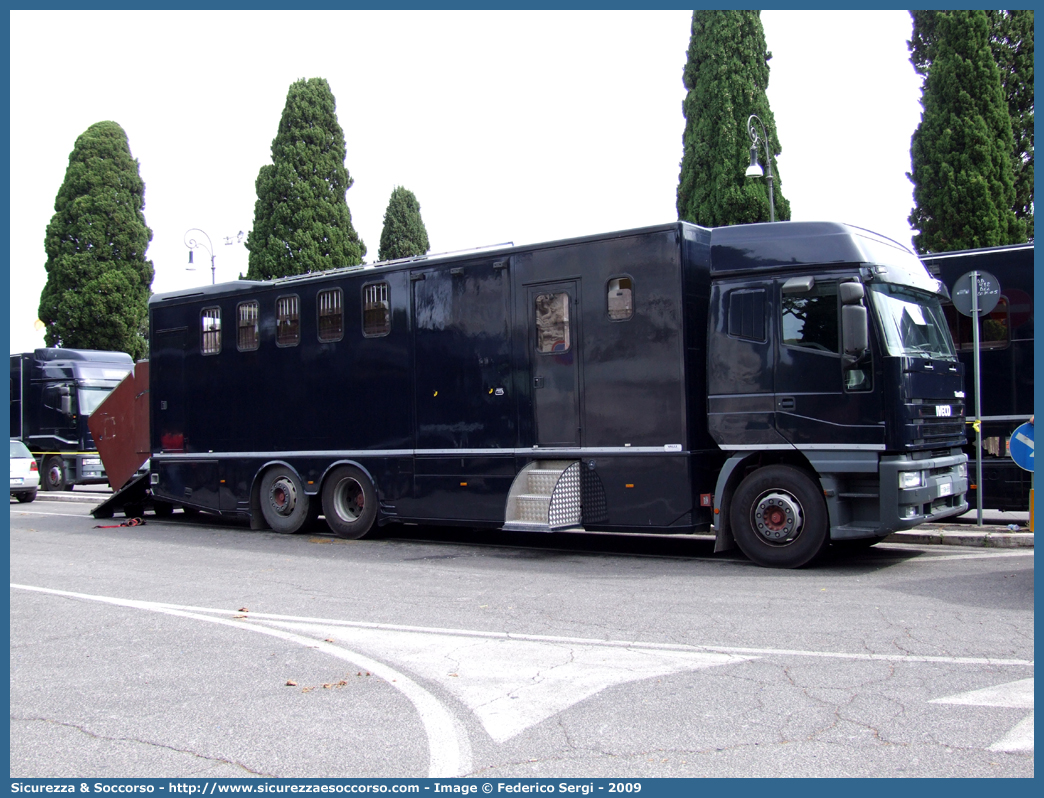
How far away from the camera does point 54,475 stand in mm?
26125

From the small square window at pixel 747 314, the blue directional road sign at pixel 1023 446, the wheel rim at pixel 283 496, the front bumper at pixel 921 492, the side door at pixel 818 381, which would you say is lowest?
the wheel rim at pixel 283 496

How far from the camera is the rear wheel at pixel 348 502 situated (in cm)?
1312

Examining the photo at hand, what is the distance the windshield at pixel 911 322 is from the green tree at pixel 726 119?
17861 mm

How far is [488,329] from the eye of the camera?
11.7 m

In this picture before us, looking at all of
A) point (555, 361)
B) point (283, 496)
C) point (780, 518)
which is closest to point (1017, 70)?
point (555, 361)

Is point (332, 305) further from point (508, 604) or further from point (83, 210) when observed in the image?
point (83, 210)

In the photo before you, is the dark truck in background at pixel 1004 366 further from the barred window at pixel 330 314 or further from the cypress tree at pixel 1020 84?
the cypress tree at pixel 1020 84

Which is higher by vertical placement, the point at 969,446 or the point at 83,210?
the point at 83,210

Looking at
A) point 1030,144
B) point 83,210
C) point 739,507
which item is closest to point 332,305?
point 739,507

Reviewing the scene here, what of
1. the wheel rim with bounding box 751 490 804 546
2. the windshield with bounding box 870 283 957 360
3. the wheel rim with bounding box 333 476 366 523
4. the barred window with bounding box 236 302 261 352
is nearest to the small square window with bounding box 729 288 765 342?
the windshield with bounding box 870 283 957 360

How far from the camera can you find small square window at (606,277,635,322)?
10.5m

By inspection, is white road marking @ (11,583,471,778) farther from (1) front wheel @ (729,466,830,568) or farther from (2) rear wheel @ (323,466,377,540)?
(1) front wheel @ (729,466,830,568)

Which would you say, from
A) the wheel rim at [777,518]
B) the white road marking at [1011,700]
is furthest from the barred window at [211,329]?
the white road marking at [1011,700]

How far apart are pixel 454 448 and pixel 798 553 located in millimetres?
4344
